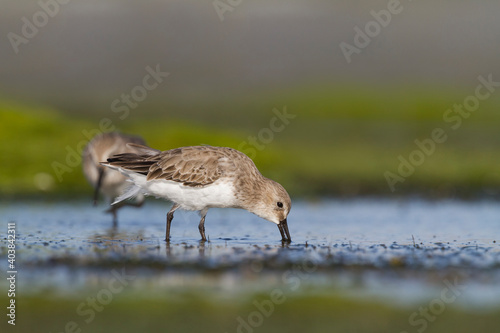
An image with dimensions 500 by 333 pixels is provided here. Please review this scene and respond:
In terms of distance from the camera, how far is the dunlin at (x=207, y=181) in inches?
490

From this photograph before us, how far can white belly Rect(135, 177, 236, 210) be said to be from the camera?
1241 cm

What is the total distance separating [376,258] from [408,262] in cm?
46

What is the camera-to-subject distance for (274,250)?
11.5 meters

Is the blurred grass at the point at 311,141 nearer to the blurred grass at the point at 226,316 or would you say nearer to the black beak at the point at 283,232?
the black beak at the point at 283,232

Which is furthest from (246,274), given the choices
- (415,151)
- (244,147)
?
(415,151)

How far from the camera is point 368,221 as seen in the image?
1493 cm

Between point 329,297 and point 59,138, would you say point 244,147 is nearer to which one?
point 59,138
